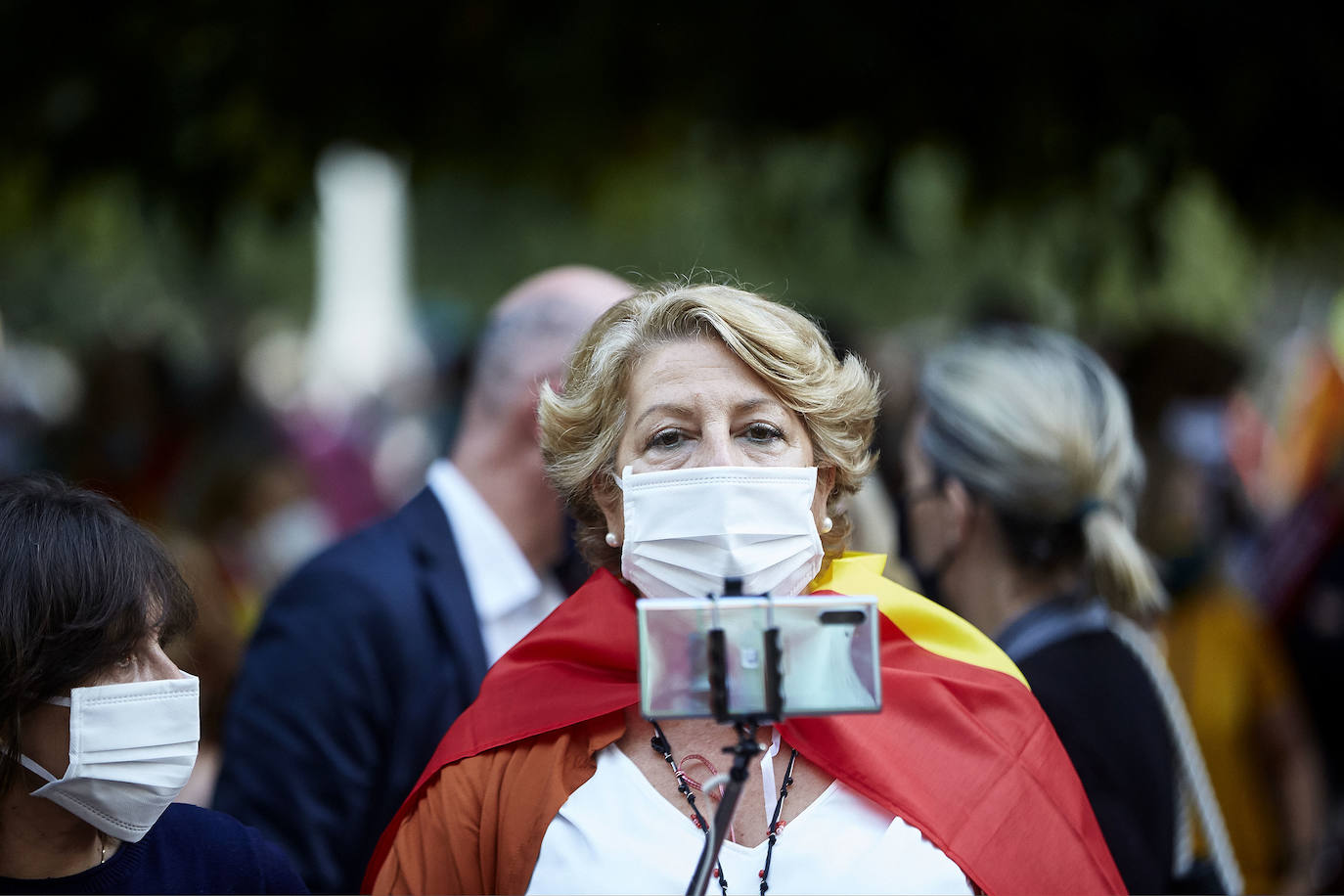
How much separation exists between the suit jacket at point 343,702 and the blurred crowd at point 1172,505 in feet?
1.24

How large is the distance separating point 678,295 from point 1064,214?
14.3 feet

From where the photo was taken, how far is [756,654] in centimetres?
170

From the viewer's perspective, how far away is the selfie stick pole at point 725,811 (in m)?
1.67

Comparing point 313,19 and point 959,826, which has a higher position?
point 313,19

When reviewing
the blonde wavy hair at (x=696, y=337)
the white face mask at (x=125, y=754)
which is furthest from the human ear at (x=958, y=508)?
the white face mask at (x=125, y=754)

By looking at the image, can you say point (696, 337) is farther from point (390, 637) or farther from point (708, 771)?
point (390, 637)

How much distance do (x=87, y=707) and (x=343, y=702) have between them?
41.6 inches

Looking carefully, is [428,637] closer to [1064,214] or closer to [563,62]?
[563,62]

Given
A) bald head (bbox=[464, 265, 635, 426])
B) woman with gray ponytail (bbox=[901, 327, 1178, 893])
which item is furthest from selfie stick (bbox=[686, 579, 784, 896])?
bald head (bbox=[464, 265, 635, 426])

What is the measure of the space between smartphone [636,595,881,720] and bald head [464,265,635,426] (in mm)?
1798

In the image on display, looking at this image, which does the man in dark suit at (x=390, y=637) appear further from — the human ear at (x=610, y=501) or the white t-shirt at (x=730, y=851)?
the white t-shirt at (x=730, y=851)

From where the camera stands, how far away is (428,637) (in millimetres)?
3146

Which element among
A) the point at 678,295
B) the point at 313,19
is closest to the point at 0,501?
the point at 678,295

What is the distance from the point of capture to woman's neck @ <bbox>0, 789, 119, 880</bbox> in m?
2.03
